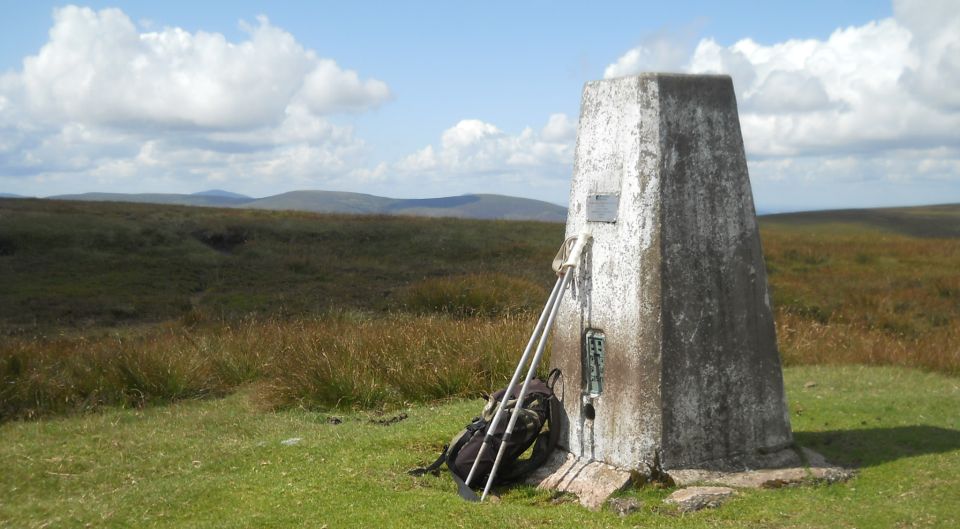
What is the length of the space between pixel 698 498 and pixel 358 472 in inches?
111

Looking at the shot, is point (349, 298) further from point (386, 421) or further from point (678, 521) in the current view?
point (678, 521)

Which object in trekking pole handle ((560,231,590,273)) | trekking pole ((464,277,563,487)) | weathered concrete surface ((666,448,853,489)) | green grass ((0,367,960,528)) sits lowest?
green grass ((0,367,960,528))

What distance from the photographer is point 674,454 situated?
6500 mm

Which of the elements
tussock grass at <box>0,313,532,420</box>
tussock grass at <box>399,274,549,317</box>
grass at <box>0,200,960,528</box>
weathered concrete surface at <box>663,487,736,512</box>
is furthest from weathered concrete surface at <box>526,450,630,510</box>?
tussock grass at <box>399,274,549,317</box>

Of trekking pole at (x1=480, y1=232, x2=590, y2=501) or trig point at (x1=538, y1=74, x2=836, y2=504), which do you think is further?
trekking pole at (x1=480, y1=232, x2=590, y2=501)

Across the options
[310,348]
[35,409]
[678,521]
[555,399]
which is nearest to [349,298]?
[310,348]

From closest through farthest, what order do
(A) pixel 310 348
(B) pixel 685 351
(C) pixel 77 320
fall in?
(B) pixel 685 351
(A) pixel 310 348
(C) pixel 77 320

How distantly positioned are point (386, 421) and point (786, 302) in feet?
43.2

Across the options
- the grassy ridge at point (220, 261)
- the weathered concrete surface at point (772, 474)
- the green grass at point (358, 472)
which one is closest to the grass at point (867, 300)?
the green grass at point (358, 472)

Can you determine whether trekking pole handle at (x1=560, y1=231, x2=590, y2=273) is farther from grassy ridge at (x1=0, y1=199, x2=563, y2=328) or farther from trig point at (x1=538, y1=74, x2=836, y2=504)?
grassy ridge at (x1=0, y1=199, x2=563, y2=328)

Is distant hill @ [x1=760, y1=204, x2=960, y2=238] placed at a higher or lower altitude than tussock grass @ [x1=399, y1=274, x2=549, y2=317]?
higher

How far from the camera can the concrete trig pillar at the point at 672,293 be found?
6441mm

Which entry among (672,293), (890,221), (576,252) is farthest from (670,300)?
(890,221)

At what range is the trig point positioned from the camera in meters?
6.45
